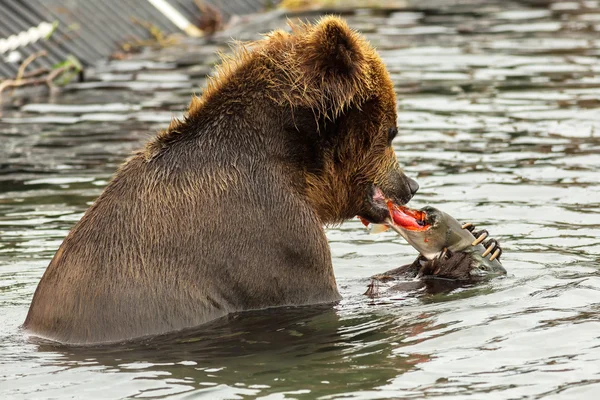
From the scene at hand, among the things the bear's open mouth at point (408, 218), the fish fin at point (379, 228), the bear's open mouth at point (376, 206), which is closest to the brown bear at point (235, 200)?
the bear's open mouth at point (376, 206)

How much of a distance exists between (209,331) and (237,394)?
4.10 ft

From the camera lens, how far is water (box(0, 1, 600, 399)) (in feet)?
23.8

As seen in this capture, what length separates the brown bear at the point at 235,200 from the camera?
310 inches

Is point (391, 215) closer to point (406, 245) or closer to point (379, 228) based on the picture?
point (379, 228)

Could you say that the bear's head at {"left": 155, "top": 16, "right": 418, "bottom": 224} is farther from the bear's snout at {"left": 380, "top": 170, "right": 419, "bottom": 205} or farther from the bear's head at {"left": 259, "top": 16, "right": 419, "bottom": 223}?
the bear's snout at {"left": 380, "top": 170, "right": 419, "bottom": 205}

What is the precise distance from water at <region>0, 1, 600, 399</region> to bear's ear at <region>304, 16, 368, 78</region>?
1.63 meters

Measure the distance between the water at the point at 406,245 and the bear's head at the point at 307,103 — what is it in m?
1.02

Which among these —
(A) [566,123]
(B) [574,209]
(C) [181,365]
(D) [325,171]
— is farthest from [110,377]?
(A) [566,123]

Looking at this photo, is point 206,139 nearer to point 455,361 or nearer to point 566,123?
point 455,361

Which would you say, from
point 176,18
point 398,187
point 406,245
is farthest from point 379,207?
point 176,18

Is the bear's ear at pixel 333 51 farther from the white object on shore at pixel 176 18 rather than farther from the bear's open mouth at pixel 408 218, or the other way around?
the white object on shore at pixel 176 18

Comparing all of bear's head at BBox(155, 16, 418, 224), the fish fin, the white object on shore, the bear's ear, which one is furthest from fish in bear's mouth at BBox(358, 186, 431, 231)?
the white object on shore

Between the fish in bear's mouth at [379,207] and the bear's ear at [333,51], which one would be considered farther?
the fish in bear's mouth at [379,207]

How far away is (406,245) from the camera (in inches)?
436
